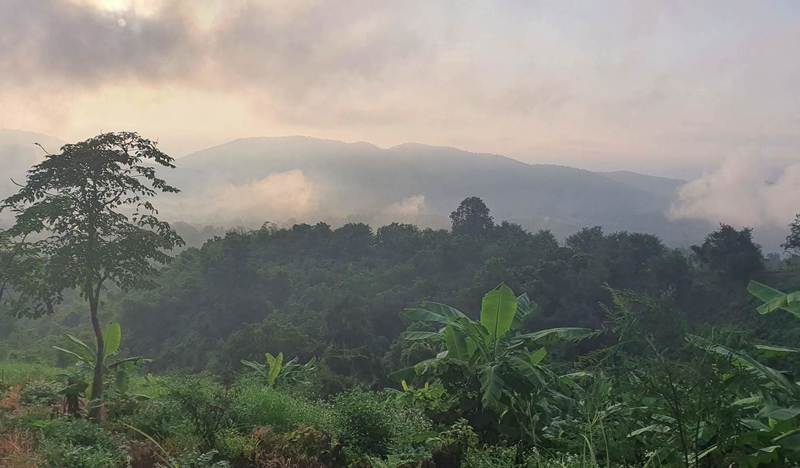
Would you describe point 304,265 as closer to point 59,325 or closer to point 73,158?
point 59,325

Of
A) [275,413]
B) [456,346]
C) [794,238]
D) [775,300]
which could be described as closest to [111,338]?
[275,413]

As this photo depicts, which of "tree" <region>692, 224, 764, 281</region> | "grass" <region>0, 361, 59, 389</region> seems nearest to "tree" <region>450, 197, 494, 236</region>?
"tree" <region>692, 224, 764, 281</region>

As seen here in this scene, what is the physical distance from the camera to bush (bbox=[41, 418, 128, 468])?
15.9ft

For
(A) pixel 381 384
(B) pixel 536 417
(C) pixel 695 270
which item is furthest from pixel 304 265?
(B) pixel 536 417

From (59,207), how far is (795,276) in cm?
3743

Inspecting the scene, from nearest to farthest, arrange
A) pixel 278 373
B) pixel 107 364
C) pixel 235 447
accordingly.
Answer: pixel 235 447 → pixel 107 364 → pixel 278 373

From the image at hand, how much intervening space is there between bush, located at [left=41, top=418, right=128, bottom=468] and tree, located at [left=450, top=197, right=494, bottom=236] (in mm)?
51413

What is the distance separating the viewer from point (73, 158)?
27.1 feet

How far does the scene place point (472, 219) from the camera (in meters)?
57.4

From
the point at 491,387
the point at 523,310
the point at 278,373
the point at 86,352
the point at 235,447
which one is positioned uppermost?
the point at 523,310

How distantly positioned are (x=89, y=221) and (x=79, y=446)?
409 cm

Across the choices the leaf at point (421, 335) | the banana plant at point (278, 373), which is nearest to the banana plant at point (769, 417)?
the leaf at point (421, 335)

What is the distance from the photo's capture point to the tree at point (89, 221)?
814 centimetres

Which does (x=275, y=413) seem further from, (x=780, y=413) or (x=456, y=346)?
(x=780, y=413)
